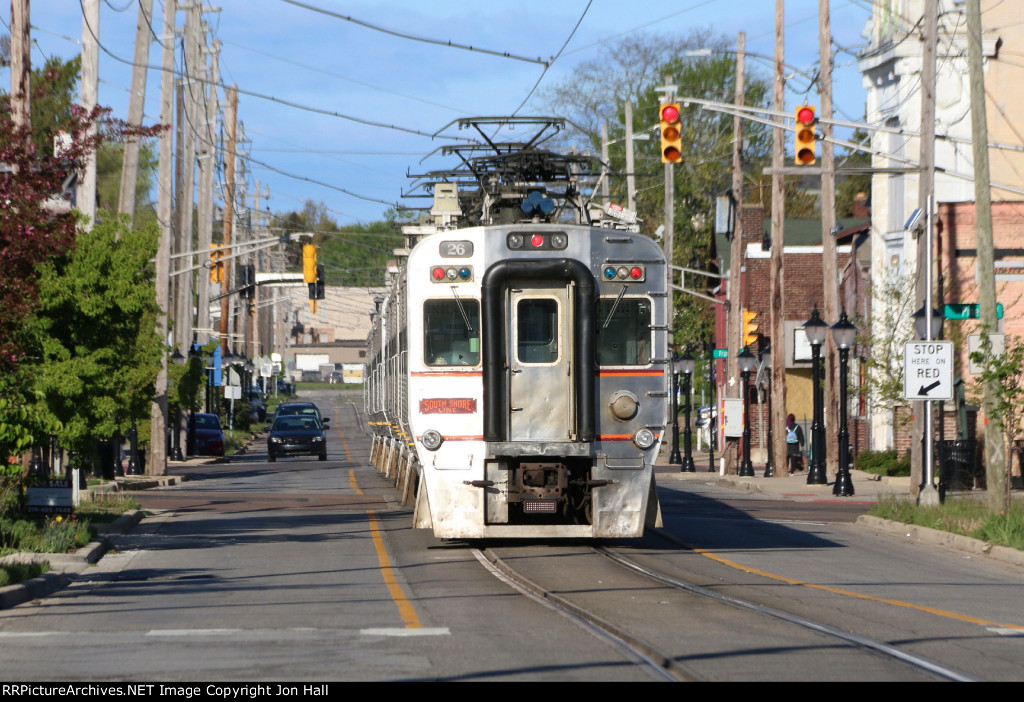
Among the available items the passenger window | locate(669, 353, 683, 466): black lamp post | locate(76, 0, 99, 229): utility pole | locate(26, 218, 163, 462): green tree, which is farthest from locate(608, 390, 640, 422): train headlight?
locate(669, 353, 683, 466): black lamp post

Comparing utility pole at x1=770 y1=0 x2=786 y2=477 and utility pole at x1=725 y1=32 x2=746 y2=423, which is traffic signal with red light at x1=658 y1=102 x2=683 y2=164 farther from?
utility pole at x1=725 y1=32 x2=746 y2=423

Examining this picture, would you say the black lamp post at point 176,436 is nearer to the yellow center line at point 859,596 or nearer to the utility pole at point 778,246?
the utility pole at point 778,246

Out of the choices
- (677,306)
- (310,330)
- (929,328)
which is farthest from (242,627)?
(310,330)

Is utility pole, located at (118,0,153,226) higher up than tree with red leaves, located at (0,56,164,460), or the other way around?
utility pole, located at (118,0,153,226)

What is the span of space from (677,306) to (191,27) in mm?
28801

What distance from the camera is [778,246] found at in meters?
35.4

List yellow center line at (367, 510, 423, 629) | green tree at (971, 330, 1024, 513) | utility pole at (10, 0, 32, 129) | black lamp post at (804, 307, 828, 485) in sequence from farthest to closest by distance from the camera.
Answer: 1. black lamp post at (804, 307, 828, 485)
2. green tree at (971, 330, 1024, 513)
3. utility pole at (10, 0, 32, 129)
4. yellow center line at (367, 510, 423, 629)

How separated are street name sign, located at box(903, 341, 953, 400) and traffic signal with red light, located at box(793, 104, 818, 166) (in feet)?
11.3

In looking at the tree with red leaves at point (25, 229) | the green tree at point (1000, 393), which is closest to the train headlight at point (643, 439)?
the green tree at point (1000, 393)

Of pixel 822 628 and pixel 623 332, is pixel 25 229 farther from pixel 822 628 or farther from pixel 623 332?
pixel 822 628

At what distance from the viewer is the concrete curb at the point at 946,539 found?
1748 centimetres

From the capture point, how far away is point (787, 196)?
81188 mm

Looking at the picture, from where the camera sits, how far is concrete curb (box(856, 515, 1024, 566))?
57.3ft

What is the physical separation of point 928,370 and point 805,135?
4355 mm
